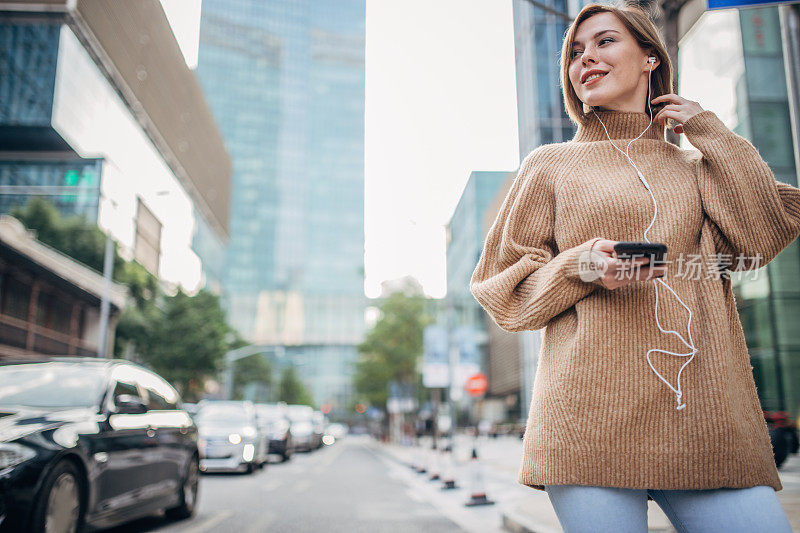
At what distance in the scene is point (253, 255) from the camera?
12875 centimetres

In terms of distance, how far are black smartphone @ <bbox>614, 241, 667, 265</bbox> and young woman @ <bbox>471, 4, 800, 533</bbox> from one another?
20 mm

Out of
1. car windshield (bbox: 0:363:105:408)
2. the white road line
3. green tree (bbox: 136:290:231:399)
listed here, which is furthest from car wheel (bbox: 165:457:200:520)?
green tree (bbox: 136:290:231:399)

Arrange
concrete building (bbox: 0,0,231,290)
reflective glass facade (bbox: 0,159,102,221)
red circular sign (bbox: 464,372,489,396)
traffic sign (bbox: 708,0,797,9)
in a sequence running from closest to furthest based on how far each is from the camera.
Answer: traffic sign (bbox: 708,0,797,9) → red circular sign (bbox: 464,372,489,396) → concrete building (bbox: 0,0,231,290) → reflective glass facade (bbox: 0,159,102,221)

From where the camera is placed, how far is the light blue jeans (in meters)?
1.53

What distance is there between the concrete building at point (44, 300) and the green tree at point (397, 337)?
50.5 feet

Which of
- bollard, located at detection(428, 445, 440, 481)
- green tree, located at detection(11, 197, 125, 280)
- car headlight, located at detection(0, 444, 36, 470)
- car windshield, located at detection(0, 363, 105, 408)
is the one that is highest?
green tree, located at detection(11, 197, 125, 280)

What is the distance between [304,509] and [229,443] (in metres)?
6.78

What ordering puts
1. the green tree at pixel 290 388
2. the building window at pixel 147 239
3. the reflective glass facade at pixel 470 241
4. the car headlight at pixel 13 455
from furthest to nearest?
the green tree at pixel 290 388, the reflective glass facade at pixel 470 241, the building window at pixel 147 239, the car headlight at pixel 13 455

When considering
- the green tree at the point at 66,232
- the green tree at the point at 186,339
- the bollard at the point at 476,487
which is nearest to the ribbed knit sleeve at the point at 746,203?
the bollard at the point at 476,487

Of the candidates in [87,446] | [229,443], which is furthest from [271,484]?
[87,446]

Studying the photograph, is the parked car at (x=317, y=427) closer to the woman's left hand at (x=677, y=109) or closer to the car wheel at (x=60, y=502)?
the car wheel at (x=60, y=502)

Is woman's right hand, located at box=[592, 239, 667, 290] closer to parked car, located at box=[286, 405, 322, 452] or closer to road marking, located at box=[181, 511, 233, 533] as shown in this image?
road marking, located at box=[181, 511, 233, 533]

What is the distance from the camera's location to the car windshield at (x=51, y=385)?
18.6 feet

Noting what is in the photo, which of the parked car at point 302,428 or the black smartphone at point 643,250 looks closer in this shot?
the black smartphone at point 643,250
